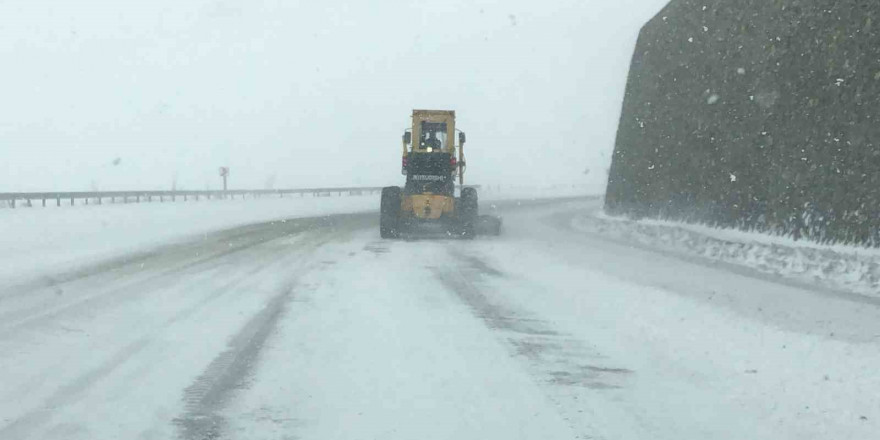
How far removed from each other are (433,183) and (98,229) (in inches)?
400

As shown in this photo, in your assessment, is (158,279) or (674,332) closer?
(674,332)

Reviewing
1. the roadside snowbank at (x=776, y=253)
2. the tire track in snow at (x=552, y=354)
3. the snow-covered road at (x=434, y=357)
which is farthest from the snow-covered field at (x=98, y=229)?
the roadside snowbank at (x=776, y=253)

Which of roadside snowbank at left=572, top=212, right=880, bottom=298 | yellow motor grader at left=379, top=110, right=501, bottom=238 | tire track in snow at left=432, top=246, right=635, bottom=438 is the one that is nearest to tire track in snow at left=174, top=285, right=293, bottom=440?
tire track in snow at left=432, top=246, right=635, bottom=438

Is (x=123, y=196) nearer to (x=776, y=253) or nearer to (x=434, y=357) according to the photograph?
(x=776, y=253)

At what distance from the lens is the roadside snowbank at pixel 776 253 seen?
12758mm

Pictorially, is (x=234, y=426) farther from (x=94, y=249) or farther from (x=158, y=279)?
(x=94, y=249)

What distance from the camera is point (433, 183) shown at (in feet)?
77.0

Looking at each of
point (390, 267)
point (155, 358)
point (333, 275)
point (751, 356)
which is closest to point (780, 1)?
point (390, 267)

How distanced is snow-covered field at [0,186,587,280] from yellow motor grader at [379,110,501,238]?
5869 millimetres

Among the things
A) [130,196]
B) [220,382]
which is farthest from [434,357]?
[130,196]

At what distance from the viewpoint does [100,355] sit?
7.55 meters

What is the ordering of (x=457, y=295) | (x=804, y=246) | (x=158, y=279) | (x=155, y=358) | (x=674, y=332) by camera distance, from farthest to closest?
(x=804, y=246) → (x=158, y=279) → (x=457, y=295) → (x=674, y=332) → (x=155, y=358)

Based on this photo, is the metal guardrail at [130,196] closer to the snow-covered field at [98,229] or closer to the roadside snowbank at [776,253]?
the snow-covered field at [98,229]

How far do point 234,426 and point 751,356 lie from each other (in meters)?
4.56
